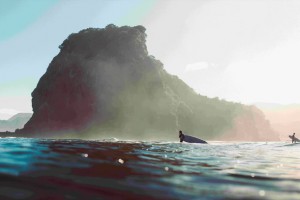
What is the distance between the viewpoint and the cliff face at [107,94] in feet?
350

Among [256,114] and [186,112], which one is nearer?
[186,112]

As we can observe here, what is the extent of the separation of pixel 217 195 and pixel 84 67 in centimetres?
10951

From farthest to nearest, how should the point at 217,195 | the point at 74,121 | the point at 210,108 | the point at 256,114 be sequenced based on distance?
1. the point at 256,114
2. the point at 210,108
3. the point at 74,121
4. the point at 217,195

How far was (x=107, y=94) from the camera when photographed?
110m

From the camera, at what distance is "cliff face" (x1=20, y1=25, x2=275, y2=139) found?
10656cm

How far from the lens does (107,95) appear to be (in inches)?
4333

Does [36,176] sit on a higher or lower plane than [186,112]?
lower

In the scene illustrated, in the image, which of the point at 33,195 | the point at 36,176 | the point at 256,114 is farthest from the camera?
the point at 256,114

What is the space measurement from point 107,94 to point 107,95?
37 centimetres

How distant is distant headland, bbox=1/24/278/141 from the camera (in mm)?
106500

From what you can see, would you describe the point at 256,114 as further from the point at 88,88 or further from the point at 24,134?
the point at 24,134

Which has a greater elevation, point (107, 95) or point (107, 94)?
point (107, 94)

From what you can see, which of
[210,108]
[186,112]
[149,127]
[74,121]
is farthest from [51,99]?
[210,108]

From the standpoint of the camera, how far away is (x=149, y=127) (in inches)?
4358
